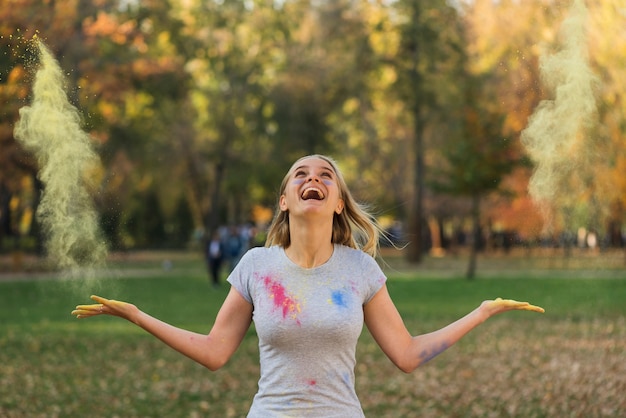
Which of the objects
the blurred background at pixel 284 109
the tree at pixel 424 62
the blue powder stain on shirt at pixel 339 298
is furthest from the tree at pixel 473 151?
the blue powder stain on shirt at pixel 339 298

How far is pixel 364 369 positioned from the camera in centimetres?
1245

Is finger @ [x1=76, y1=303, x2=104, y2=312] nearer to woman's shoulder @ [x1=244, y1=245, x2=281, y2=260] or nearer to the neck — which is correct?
woman's shoulder @ [x1=244, y1=245, x2=281, y2=260]

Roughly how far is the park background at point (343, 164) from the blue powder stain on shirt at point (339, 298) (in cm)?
105

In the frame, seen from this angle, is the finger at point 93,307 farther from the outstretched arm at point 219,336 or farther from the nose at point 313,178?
the nose at point 313,178

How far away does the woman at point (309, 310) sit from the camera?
367 cm

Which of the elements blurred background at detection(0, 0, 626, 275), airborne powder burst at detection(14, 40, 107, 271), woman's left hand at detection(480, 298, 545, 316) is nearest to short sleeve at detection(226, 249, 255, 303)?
airborne powder burst at detection(14, 40, 107, 271)

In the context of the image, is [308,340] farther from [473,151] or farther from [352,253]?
[473,151]

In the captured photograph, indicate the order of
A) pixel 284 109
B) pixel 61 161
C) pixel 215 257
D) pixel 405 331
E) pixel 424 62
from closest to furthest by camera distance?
1. pixel 405 331
2. pixel 61 161
3. pixel 215 257
4. pixel 424 62
5. pixel 284 109

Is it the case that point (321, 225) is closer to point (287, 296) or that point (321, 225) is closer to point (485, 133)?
point (287, 296)

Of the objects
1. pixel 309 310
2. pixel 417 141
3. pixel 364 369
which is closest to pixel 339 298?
pixel 309 310

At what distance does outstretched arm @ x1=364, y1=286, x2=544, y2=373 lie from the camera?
3895 millimetres

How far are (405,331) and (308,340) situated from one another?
44cm

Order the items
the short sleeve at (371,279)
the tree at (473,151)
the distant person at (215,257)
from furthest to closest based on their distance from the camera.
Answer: the tree at (473,151) < the distant person at (215,257) < the short sleeve at (371,279)

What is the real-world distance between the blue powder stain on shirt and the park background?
1.05 meters
